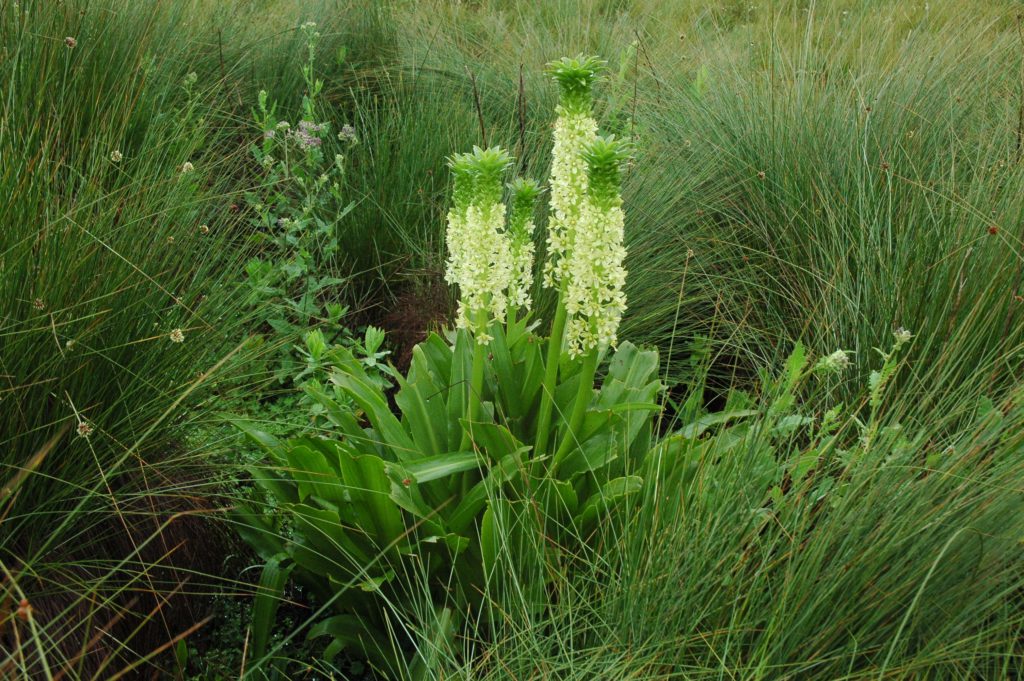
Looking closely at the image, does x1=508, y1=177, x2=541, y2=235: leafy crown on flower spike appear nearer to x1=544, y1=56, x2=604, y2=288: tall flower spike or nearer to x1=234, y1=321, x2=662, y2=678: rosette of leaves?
x1=544, y1=56, x2=604, y2=288: tall flower spike

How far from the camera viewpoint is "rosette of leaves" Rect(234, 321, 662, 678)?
2.35 meters

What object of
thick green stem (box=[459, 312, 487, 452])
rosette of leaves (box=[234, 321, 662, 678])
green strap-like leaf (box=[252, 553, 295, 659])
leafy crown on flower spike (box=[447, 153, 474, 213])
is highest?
leafy crown on flower spike (box=[447, 153, 474, 213])

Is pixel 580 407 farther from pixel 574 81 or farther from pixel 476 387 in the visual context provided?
pixel 574 81

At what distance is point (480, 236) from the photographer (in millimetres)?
2227

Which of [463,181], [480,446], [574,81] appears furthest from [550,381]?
[574,81]

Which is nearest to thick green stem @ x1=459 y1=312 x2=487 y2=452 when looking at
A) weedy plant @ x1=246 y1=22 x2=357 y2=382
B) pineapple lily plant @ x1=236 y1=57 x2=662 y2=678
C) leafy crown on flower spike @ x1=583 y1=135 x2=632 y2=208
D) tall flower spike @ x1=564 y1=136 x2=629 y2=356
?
pineapple lily plant @ x1=236 y1=57 x2=662 y2=678

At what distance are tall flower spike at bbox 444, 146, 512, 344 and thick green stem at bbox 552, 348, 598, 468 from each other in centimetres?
25

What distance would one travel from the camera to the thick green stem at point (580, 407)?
230 centimetres

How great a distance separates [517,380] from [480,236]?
0.61 meters

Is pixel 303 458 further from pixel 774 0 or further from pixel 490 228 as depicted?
pixel 774 0

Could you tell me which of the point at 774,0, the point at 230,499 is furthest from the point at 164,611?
the point at 774,0

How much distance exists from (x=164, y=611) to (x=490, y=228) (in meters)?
1.30

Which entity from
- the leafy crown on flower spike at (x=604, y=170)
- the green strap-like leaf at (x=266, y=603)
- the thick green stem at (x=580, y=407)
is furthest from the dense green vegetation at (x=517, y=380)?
the leafy crown on flower spike at (x=604, y=170)

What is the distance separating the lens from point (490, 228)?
2.22 m
